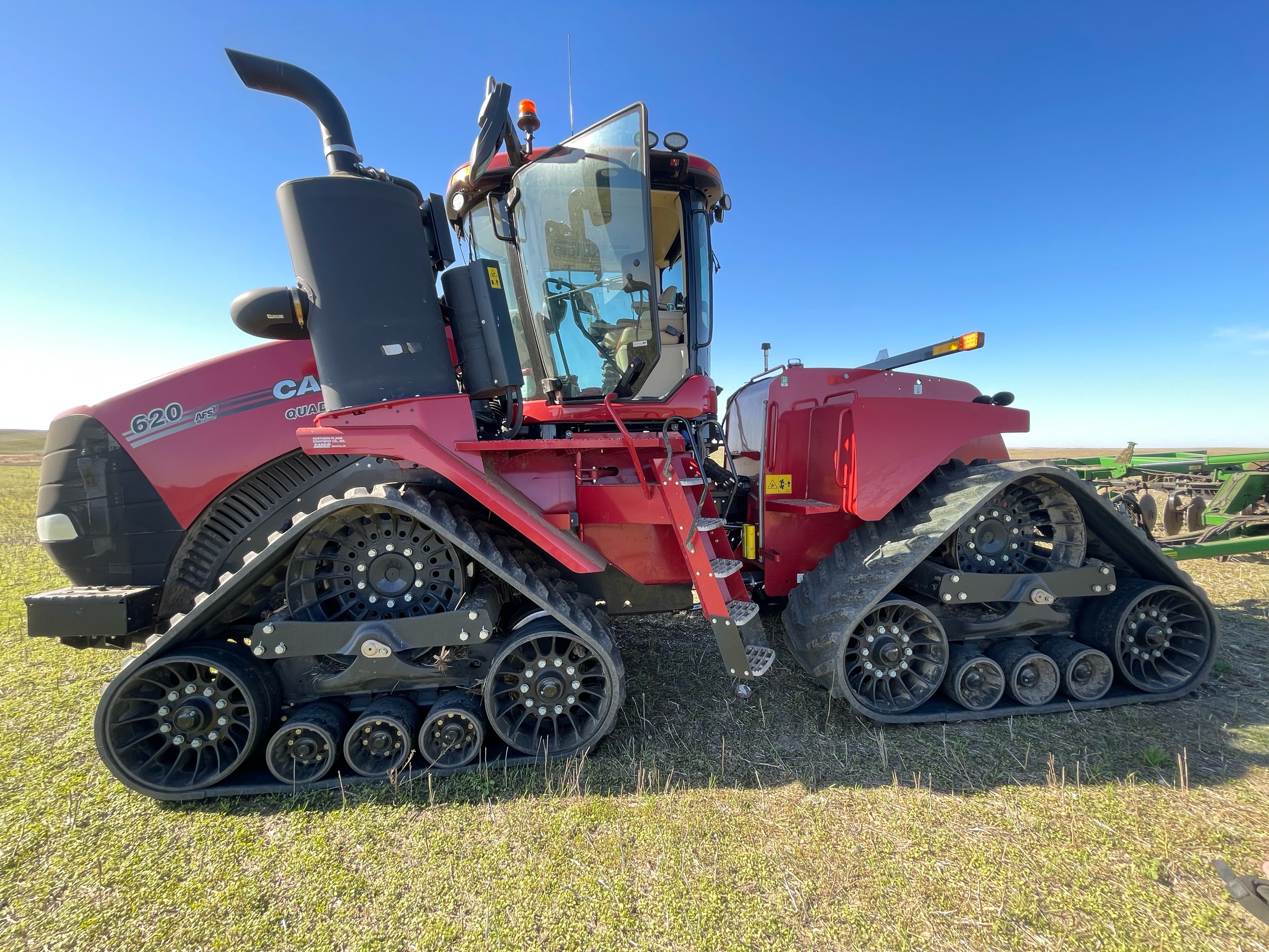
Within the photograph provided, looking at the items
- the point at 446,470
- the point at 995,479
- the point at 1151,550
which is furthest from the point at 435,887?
the point at 1151,550

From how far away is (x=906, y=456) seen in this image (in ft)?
11.2

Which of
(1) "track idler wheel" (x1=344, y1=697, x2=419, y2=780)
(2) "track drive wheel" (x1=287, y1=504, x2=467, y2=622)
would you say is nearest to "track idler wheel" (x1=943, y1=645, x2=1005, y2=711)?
(2) "track drive wheel" (x1=287, y1=504, x2=467, y2=622)

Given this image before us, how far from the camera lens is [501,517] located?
9.95 feet

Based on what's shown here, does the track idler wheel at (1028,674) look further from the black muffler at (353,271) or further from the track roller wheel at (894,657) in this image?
the black muffler at (353,271)

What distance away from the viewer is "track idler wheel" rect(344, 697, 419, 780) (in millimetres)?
2793

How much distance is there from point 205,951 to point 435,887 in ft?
2.60

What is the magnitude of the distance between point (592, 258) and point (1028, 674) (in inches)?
150

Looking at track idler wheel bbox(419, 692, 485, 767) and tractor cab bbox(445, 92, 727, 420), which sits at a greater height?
tractor cab bbox(445, 92, 727, 420)

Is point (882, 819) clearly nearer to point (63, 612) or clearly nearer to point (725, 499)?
point (725, 499)

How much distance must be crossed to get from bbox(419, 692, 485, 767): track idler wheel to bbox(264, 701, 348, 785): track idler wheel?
0.44 m

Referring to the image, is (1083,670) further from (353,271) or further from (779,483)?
(353,271)

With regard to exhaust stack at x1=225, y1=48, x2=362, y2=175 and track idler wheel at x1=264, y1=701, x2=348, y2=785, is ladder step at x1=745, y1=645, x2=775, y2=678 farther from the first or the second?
exhaust stack at x1=225, y1=48, x2=362, y2=175

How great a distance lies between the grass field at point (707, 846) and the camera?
2.04 meters

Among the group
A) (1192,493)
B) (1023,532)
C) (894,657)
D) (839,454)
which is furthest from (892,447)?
(1192,493)
